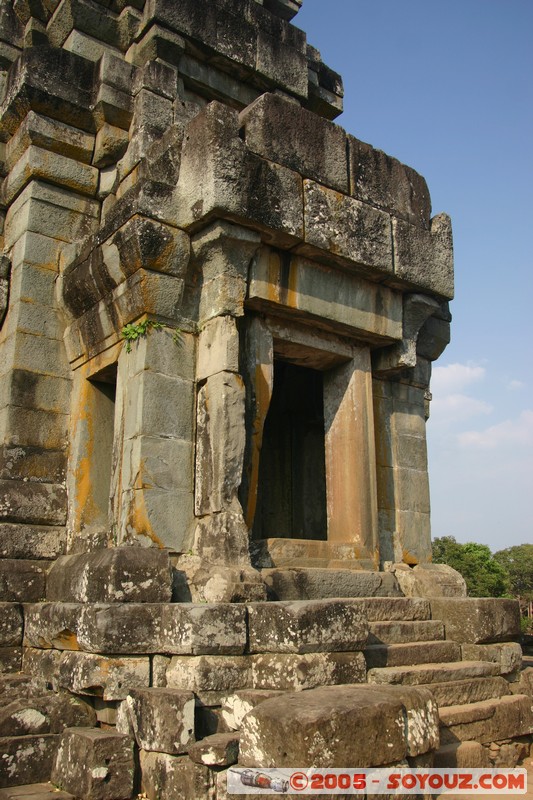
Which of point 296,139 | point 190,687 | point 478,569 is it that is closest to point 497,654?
point 190,687

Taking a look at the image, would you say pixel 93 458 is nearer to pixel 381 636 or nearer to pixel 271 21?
pixel 381 636

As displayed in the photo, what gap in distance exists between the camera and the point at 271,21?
9328 mm

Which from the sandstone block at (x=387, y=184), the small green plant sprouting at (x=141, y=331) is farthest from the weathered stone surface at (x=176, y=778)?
the sandstone block at (x=387, y=184)

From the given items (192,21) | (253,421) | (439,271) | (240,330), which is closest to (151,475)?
(253,421)

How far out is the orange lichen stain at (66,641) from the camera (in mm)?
5407

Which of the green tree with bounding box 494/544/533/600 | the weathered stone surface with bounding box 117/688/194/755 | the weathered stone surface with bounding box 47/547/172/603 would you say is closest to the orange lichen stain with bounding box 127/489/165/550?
the weathered stone surface with bounding box 47/547/172/603

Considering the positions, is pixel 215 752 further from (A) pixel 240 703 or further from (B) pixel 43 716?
(B) pixel 43 716

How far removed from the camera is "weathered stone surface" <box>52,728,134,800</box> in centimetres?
433

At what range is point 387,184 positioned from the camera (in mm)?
7961

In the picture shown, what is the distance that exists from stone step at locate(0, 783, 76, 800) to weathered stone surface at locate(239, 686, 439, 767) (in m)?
1.13

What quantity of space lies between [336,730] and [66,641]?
2.46 meters

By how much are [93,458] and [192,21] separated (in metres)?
5.02

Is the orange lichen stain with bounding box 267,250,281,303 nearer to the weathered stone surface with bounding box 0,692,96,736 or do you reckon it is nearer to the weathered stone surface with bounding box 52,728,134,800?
the weathered stone surface with bounding box 0,692,96,736

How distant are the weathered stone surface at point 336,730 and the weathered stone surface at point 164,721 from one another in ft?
1.39
